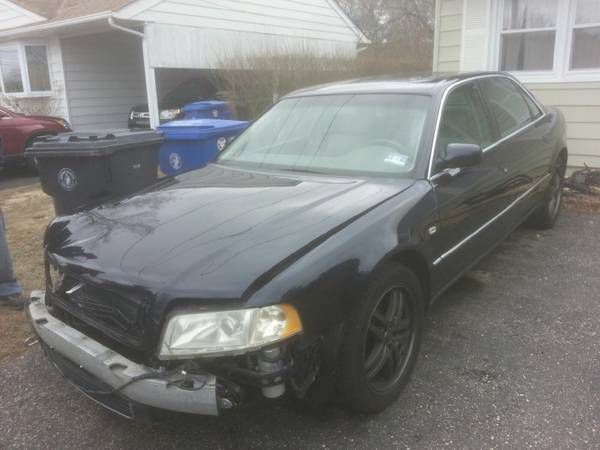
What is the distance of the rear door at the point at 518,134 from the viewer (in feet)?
13.0

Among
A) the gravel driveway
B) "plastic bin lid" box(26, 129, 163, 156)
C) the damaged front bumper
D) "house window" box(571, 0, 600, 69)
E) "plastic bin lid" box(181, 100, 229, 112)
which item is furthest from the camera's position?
"plastic bin lid" box(181, 100, 229, 112)

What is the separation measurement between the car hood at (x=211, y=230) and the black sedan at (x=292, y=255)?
0.03ft

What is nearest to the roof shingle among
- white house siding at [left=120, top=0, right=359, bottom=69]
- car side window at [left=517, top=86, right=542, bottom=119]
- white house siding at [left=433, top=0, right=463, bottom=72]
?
white house siding at [left=120, top=0, right=359, bottom=69]

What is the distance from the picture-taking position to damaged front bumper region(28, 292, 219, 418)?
6.38 feet

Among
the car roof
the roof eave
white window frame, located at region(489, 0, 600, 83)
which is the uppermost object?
the roof eave

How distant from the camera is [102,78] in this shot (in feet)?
Result: 46.4

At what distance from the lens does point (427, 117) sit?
10.5ft

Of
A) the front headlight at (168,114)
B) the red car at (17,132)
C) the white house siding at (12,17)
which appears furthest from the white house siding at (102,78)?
the red car at (17,132)

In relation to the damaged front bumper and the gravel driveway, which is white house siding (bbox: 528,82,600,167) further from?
the damaged front bumper

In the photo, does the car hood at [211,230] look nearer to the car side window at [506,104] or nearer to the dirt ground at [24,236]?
the dirt ground at [24,236]

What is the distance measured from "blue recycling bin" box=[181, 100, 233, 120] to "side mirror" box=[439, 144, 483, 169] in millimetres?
7593

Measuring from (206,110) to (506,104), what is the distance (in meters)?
6.97

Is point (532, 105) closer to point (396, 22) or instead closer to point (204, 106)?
point (204, 106)

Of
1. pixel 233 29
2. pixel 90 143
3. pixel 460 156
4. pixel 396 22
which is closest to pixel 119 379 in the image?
pixel 460 156
